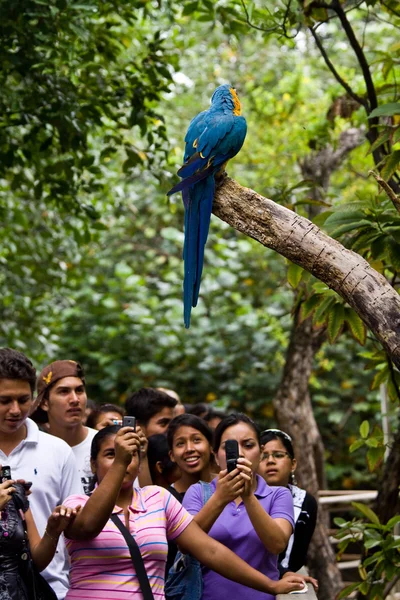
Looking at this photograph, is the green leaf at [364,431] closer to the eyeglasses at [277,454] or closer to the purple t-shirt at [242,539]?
the eyeglasses at [277,454]

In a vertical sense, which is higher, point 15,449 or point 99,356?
point 99,356

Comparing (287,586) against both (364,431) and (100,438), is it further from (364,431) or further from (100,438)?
(364,431)

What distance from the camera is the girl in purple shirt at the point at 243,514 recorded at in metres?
2.56

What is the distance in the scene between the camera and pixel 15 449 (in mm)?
2861

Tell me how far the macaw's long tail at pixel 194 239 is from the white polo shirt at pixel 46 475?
70 centimetres

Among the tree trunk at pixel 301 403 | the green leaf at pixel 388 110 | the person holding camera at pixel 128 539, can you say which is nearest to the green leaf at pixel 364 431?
the person holding camera at pixel 128 539

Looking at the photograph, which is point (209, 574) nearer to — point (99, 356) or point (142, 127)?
point (142, 127)

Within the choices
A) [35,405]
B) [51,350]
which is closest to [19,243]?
[51,350]

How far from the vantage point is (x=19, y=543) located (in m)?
2.39

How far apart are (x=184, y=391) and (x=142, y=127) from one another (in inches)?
192

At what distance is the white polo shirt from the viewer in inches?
112

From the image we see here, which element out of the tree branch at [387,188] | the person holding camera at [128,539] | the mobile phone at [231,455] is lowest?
the person holding camera at [128,539]

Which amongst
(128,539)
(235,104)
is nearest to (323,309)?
(235,104)

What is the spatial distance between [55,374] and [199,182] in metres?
1.33
